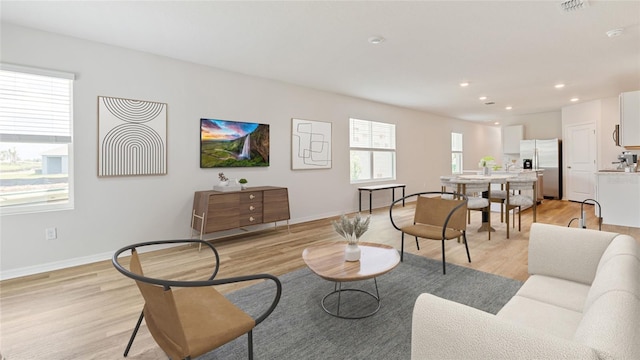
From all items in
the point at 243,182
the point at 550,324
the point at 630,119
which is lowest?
the point at 550,324

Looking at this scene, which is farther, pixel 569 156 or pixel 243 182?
pixel 569 156

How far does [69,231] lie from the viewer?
347cm

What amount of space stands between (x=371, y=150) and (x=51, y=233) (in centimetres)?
583

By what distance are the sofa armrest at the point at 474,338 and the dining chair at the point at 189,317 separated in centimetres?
72

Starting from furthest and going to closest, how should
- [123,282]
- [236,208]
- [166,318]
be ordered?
1. [236,208]
2. [123,282]
3. [166,318]

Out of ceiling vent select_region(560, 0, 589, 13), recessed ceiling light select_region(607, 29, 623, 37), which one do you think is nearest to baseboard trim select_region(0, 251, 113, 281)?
ceiling vent select_region(560, 0, 589, 13)

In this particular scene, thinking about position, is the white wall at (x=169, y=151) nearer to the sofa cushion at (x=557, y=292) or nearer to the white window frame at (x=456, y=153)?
the sofa cushion at (x=557, y=292)

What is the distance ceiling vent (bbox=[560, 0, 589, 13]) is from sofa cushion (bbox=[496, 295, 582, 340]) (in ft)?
8.89

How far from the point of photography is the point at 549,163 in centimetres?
845

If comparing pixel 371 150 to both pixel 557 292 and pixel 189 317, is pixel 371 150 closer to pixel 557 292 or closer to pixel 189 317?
pixel 557 292

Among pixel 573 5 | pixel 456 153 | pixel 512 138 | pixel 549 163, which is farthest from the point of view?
pixel 456 153

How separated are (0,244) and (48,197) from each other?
591 mm

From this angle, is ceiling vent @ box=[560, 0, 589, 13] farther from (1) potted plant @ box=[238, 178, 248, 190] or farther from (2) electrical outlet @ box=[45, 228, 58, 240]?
(2) electrical outlet @ box=[45, 228, 58, 240]

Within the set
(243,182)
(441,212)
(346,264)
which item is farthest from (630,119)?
(243,182)
